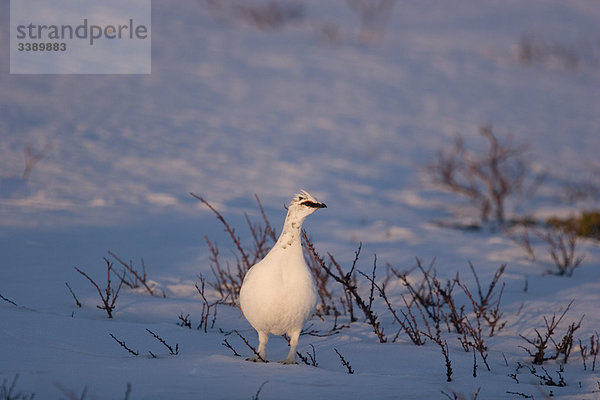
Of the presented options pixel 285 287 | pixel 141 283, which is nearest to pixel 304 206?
pixel 285 287

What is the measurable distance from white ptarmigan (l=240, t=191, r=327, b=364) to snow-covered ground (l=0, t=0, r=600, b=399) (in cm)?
23

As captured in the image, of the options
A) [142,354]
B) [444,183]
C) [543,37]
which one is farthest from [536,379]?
[543,37]

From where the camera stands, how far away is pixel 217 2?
1880 cm

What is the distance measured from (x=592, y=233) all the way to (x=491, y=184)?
1.44m

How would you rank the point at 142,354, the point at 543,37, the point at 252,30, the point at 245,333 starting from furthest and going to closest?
the point at 543,37, the point at 252,30, the point at 245,333, the point at 142,354

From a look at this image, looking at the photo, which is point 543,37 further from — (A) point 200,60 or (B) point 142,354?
(B) point 142,354

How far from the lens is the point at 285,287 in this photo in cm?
288

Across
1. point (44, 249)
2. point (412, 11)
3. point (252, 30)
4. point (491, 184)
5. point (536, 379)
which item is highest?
point (412, 11)

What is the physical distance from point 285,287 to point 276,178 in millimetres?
6952

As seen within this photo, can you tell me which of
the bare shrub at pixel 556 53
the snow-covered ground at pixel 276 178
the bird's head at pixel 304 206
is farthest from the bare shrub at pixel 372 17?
the bird's head at pixel 304 206
